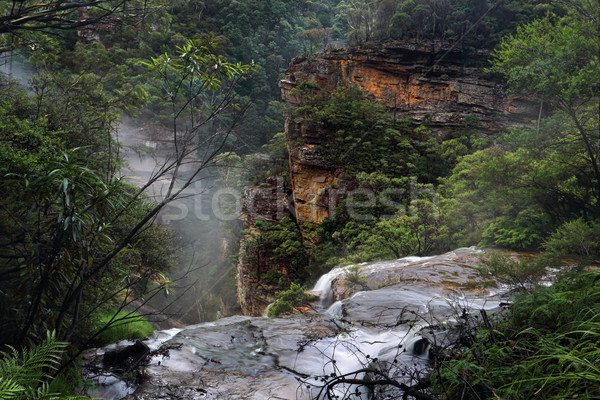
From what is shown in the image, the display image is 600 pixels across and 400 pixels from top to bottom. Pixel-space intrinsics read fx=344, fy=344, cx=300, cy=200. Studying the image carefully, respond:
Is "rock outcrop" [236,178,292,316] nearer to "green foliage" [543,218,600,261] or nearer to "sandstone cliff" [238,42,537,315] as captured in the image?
"sandstone cliff" [238,42,537,315]

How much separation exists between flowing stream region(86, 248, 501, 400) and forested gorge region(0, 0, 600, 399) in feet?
2.11

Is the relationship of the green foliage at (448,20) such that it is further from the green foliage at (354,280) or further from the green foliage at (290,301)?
the green foliage at (354,280)

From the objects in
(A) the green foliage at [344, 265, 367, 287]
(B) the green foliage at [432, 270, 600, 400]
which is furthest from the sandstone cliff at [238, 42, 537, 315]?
(B) the green foliage at [432, 270, 600, 400]

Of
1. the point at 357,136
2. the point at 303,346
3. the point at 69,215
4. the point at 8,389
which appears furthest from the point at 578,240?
the point at 357,136

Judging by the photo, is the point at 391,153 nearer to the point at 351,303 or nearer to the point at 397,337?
the point at 351,303

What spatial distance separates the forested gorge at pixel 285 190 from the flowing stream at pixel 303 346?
2.11 feet

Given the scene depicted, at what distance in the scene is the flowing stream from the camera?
373cm

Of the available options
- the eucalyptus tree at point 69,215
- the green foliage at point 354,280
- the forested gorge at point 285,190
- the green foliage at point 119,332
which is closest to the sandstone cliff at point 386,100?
the forested gorge at point 285,190

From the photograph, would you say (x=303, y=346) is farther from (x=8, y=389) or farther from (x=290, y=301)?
(x=290, y=301)

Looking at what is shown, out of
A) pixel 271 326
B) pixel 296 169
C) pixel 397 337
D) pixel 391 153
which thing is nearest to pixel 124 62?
pixel 296 169

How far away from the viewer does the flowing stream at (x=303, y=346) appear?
373cm

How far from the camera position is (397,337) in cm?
Result: 465

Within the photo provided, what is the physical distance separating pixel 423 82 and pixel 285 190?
12.3 m

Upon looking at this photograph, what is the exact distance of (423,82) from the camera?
22.8 meters
